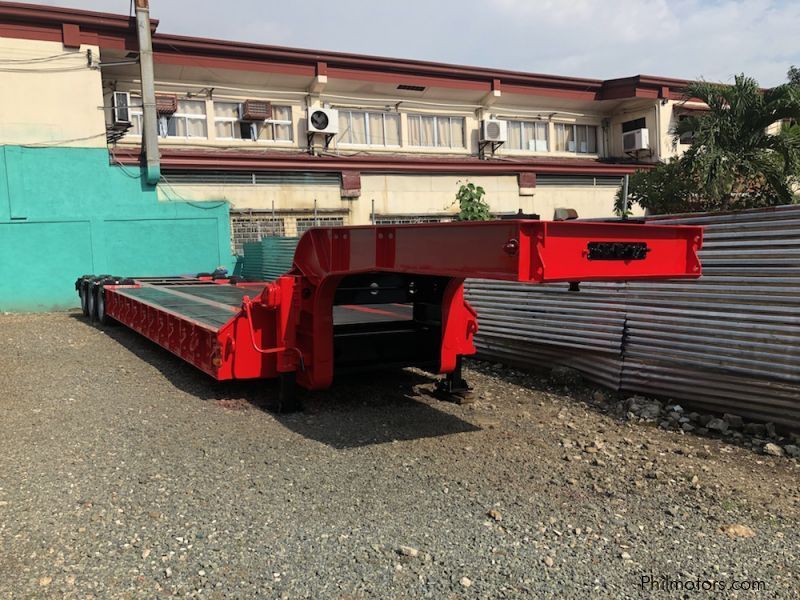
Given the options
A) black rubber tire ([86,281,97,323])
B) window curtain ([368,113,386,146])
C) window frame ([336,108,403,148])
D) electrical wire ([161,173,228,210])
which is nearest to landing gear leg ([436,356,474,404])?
black rubber tire ([86,281,97,323])

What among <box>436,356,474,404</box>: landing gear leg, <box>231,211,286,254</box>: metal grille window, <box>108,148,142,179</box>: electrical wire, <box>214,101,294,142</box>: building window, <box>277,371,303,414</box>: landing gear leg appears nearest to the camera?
<box>277,371,303,414</box>: landing gear leg

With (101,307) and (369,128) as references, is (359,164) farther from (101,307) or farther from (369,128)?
(101,307)

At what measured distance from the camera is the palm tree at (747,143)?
13.7m

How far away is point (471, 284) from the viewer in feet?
28.4

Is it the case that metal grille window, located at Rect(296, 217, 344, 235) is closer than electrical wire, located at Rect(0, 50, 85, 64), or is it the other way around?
electrical wire, located at Rect(0, 50, 85, 64)

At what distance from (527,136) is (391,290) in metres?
19.3

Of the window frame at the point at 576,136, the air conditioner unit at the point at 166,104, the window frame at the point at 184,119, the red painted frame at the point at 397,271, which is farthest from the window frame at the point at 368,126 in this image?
the red painted frame at the point at 397,271

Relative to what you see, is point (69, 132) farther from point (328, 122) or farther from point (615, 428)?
point (615, 428)

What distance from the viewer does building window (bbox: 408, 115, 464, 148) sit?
71.6 feet

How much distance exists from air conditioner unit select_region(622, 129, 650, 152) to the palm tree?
32.4 feet

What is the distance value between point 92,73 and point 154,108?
1.64 m

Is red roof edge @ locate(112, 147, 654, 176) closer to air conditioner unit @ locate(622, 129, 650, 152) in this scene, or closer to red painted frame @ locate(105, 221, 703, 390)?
air conditioner unit @ locate(622, 129, 650, 152)

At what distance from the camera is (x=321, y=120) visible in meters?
19.5

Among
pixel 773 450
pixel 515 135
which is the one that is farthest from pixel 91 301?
pixel 515 135
